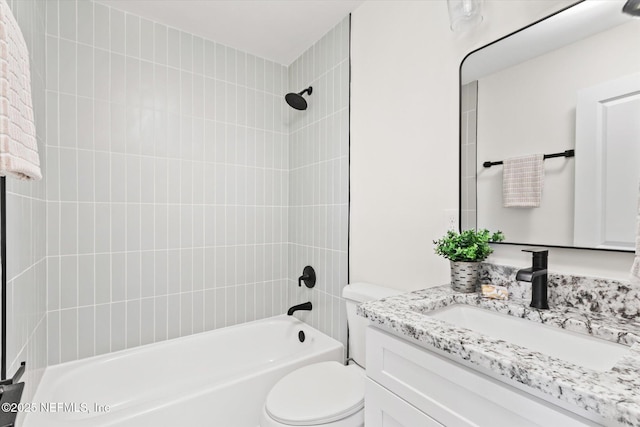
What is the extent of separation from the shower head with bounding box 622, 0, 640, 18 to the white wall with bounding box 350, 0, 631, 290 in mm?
157

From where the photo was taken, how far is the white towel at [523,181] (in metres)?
1.01

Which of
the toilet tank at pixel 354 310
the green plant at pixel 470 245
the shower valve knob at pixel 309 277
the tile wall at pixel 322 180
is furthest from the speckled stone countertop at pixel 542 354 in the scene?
the shower valve knob at pixel 309 277

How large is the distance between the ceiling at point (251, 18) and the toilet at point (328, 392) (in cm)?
160

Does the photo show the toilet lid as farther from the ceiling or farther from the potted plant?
the ceiling

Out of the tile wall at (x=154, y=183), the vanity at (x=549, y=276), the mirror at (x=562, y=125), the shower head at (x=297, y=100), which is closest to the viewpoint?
the vanity at (x=549, y=276)

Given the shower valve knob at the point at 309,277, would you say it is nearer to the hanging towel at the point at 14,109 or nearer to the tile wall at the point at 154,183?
the tile wall at the point at 154,183

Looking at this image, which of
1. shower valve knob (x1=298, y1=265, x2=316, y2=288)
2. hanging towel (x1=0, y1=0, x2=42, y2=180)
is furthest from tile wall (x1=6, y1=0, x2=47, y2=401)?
shower valve knob (x1=298, y1=265, x2=316, y2=288)

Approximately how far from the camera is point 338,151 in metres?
1.91

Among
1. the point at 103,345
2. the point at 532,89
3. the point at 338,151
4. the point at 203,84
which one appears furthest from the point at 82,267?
the point at 532,89

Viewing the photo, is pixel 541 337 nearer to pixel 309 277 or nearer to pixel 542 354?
pixel 542 354

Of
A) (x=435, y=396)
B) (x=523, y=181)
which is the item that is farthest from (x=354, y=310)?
(x=523, y=181)

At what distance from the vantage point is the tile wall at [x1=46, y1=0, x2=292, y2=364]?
5.41 feet

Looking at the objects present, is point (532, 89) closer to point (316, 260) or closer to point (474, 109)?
point (474, 109)

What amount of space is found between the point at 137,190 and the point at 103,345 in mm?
922
